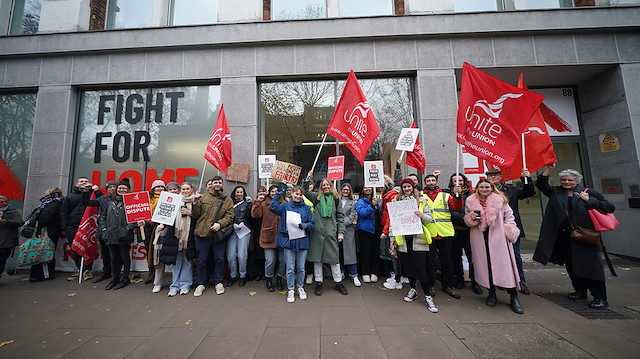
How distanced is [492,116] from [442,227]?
2267mm

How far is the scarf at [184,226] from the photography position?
4.96 m

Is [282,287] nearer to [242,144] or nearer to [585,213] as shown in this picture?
[242,144]

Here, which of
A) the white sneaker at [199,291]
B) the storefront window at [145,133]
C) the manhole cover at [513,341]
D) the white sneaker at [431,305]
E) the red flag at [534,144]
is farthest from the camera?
the storefront window at [145,133]

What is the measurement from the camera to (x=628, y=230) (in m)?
6.91

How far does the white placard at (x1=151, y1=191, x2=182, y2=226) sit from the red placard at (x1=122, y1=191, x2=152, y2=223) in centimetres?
65

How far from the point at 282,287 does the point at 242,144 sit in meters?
4.18

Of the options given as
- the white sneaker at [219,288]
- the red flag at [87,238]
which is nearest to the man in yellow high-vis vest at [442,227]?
the white sneaker at [219,288]

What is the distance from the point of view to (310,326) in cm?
360

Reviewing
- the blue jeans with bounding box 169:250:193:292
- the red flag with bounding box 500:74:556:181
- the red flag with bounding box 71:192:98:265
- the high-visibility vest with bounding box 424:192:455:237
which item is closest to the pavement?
the blue jeans with bounding box 169:250:193:292

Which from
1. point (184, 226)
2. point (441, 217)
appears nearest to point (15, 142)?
point (184, 226)

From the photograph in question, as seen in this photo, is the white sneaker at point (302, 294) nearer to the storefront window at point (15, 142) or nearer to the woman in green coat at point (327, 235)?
the woman in green coat at point (327, 235)

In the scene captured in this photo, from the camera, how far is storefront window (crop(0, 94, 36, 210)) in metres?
7.55

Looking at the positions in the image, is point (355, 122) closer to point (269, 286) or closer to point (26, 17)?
point (269, 286)

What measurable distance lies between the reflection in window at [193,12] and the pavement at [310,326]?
8450 mm
